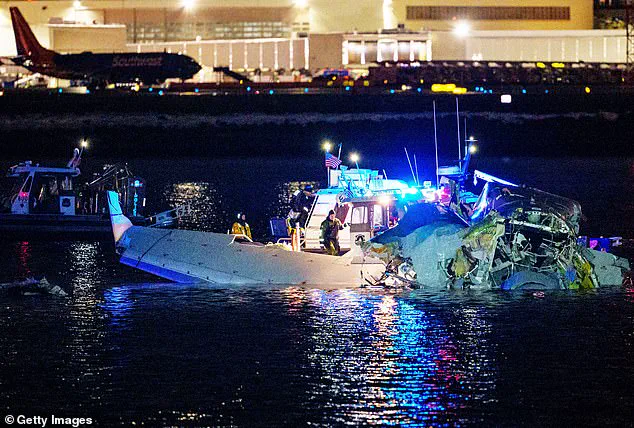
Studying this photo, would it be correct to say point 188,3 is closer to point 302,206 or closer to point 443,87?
point 443,87

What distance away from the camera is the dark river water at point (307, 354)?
2473 cm

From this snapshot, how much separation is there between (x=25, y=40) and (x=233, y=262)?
9088 centimetres

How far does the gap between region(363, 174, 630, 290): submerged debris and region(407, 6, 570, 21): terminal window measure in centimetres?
9395

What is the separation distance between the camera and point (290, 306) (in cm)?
3428

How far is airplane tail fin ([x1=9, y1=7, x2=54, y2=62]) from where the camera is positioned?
4813 inches

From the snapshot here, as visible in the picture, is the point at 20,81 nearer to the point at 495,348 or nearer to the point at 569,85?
the point at 569,85

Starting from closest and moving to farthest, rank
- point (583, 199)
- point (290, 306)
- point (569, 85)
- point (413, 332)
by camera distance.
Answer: point (413, 332) < point (290, 306) < point (583, 199) < point (569, 85)

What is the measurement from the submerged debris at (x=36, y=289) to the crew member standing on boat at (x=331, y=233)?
7452mm

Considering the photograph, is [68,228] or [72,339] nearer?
[72,339]

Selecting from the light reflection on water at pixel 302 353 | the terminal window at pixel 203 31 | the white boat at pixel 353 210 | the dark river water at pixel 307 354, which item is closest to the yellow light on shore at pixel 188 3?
the terminal window at pixel 203 31

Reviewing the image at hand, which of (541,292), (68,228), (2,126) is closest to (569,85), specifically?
(2,126)

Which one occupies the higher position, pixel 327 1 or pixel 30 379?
pixel 327 1

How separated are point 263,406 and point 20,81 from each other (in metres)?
112

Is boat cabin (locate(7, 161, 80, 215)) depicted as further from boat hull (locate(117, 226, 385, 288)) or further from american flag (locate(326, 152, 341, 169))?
american flag (locate(326, 152, 341, 169))
